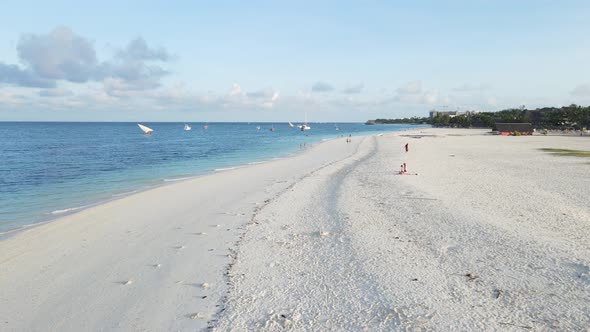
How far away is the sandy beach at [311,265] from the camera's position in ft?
20.2

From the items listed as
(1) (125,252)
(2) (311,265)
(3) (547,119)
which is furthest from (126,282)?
(3) (547,119)

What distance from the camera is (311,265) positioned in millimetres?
8281

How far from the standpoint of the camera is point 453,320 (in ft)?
19.2

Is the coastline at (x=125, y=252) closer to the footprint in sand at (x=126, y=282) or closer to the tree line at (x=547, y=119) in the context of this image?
the footprint in sand at (x=126, y=282)

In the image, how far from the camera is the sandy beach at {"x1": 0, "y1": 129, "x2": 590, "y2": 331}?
614 cm

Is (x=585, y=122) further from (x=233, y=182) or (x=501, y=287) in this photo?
(x=501, y=287)

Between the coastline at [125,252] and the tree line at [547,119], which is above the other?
the tree line at [547,119]

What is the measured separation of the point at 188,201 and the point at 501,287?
1264 cm

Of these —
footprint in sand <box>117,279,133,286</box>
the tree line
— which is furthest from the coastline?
the tree line

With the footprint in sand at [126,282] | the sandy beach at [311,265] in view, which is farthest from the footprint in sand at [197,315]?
the footprint in sand at [126,282]

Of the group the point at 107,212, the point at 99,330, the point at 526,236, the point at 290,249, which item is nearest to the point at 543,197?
the point at 526,236

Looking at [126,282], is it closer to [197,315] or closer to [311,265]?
[197,315]

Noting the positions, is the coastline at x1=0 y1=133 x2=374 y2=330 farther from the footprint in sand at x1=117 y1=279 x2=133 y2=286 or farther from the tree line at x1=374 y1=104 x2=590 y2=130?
the tree line at x1=374 y1=104 x2=590 y2=130

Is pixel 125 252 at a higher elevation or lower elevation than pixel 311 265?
lower
